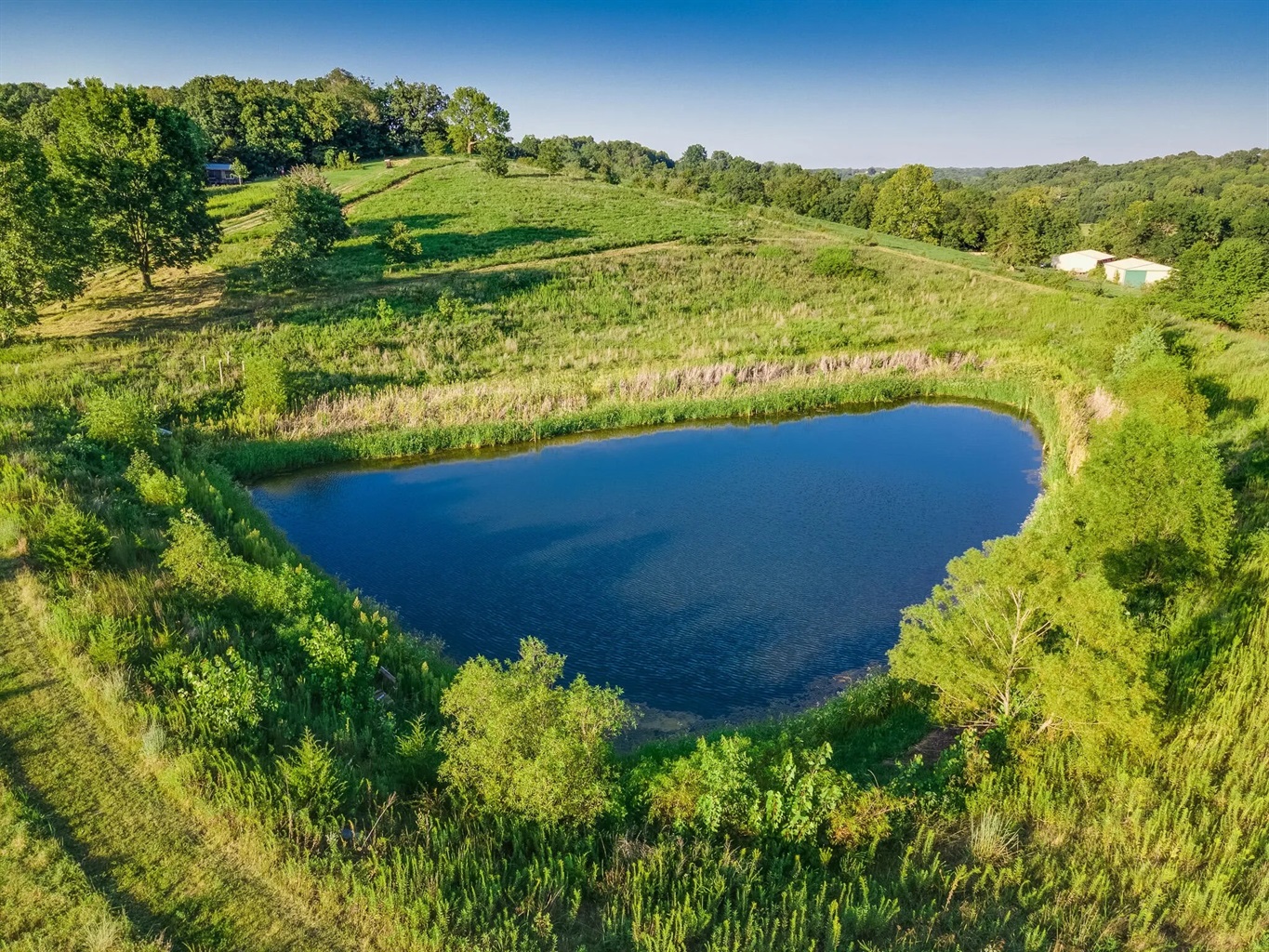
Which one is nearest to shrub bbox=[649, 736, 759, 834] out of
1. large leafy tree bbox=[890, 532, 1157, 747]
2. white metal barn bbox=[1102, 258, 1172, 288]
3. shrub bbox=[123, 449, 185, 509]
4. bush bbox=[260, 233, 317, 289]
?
large leafy tree bbox=[890, 532, 1157, 747]

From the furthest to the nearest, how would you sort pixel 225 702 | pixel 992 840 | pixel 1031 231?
1. pixel 1031 231
2. pixel 225 702
3. pixel 992 840

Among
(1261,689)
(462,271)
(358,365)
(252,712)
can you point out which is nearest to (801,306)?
(462,271)

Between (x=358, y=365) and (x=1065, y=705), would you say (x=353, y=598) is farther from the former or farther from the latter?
(x=358, y=365)

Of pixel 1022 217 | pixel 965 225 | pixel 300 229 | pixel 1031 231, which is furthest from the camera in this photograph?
pixel 965 225

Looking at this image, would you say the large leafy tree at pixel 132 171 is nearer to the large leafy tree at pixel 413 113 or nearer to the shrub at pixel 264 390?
the shrub at pixel 264 390

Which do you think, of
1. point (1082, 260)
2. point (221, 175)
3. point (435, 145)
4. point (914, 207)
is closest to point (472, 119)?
point (435, 145)

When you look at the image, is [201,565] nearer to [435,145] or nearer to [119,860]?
[119,860]
